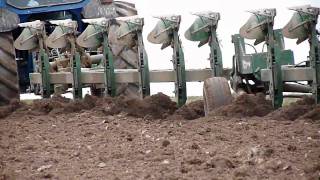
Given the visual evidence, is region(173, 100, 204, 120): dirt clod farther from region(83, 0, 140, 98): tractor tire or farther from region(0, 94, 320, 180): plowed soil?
region(83, 0, 140, 98): tractor tire

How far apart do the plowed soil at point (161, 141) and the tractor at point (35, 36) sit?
144cm

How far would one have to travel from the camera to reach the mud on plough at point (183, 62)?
21.8ft

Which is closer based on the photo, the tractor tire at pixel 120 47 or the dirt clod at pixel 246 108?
the dirt clod at pixel 246 108

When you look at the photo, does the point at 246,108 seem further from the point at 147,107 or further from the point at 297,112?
the point at 147,107

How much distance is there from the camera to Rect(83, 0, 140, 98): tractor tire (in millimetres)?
8578

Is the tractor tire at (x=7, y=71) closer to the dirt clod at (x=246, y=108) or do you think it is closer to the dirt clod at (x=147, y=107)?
the dirt clod at (x=147, y=107)

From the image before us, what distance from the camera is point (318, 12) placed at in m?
6.47

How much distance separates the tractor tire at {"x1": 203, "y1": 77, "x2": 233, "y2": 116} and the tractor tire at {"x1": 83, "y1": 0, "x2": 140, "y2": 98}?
1.63 meters

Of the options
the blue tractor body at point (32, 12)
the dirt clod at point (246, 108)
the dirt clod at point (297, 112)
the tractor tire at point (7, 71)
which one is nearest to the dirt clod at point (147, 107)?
the dirt clod at point (246, 108)

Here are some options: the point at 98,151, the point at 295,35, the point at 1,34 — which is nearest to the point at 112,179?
the point at 98,151

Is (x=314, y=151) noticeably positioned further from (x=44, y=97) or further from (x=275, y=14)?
(x=44, y=97)

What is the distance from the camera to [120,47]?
930 cm

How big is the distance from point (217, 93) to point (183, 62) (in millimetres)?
783

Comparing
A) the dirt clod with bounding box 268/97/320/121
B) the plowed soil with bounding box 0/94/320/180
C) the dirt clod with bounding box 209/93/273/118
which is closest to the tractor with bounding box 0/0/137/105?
the plowed soil with bounding box 0/94/320/180
